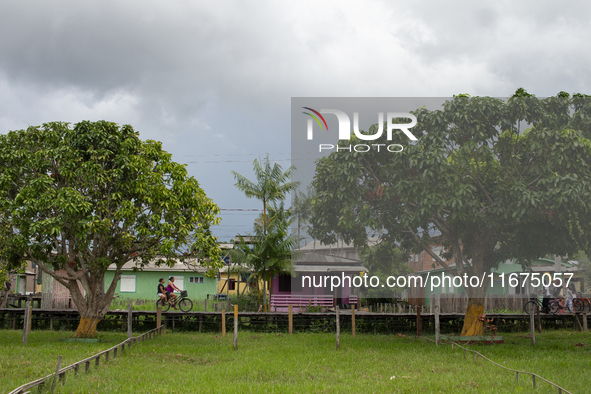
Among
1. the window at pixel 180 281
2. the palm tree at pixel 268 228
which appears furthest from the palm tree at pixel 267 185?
the window at pixel 180 281

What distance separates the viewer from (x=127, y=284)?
40531mm

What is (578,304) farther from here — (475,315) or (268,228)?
(268,228)

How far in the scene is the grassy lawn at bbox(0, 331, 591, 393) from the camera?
1036 centimetres

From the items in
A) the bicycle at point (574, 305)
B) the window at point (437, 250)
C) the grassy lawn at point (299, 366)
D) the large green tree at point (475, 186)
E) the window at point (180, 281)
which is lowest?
the grassy lawn at point (299, 366)

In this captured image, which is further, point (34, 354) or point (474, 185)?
point (474, 185)

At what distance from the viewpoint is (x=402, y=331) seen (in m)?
25.0

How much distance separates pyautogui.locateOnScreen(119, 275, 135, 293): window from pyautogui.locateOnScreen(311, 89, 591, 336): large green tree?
24.4 meters

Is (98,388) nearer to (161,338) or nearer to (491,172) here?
(161,338)

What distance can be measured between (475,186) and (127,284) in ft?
96.2

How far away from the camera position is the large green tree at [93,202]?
1706cm

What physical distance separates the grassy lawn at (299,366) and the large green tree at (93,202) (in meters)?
2.92

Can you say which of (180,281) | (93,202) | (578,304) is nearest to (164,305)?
(93,202)

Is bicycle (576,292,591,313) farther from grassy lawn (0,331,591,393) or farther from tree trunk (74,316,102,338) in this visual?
tree trunk (74,316,102,338)

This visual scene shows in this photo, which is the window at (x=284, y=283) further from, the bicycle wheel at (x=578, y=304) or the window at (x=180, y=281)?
the bicycle wheel at (x=578, y=304)
